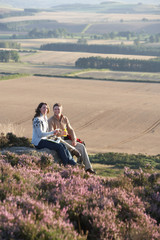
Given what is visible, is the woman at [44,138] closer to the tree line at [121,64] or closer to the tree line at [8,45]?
the tree line at [121,64]

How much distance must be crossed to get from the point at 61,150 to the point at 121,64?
110175 mm

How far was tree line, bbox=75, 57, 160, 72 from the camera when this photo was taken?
118 meters

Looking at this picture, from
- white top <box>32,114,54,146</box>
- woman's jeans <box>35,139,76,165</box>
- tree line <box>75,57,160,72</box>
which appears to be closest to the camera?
woman's jeans <box>35,139,76,165</box>

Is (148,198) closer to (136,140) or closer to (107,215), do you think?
(107,215)

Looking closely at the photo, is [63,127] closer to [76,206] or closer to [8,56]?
[76,206]

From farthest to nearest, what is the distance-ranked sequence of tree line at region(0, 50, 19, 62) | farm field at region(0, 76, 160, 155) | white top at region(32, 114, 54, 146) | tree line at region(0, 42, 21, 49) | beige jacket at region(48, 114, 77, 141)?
tree line at region(0, 42, 21, 49) → tree line at region(0, 50, 19, 62) → farm field at region(0, 76, 160, 155) → beige jacket at region(48, 114, 77, 141) → white top at region(32, 114, 54, 146)

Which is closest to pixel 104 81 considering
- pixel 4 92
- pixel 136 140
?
pixel 4 92

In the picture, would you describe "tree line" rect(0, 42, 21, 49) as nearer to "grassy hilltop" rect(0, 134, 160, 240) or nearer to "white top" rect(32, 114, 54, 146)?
"white top" rect(32, 114, 54, 146)

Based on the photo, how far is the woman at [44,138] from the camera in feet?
36.1

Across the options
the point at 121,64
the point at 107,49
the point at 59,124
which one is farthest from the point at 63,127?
the point at 107,49

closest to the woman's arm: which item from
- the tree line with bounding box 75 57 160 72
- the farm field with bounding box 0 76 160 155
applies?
the farm field with bounding box 0 76 160 155

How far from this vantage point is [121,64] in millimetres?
119688

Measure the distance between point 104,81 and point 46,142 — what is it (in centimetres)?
7522

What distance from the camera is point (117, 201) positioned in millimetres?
7164
